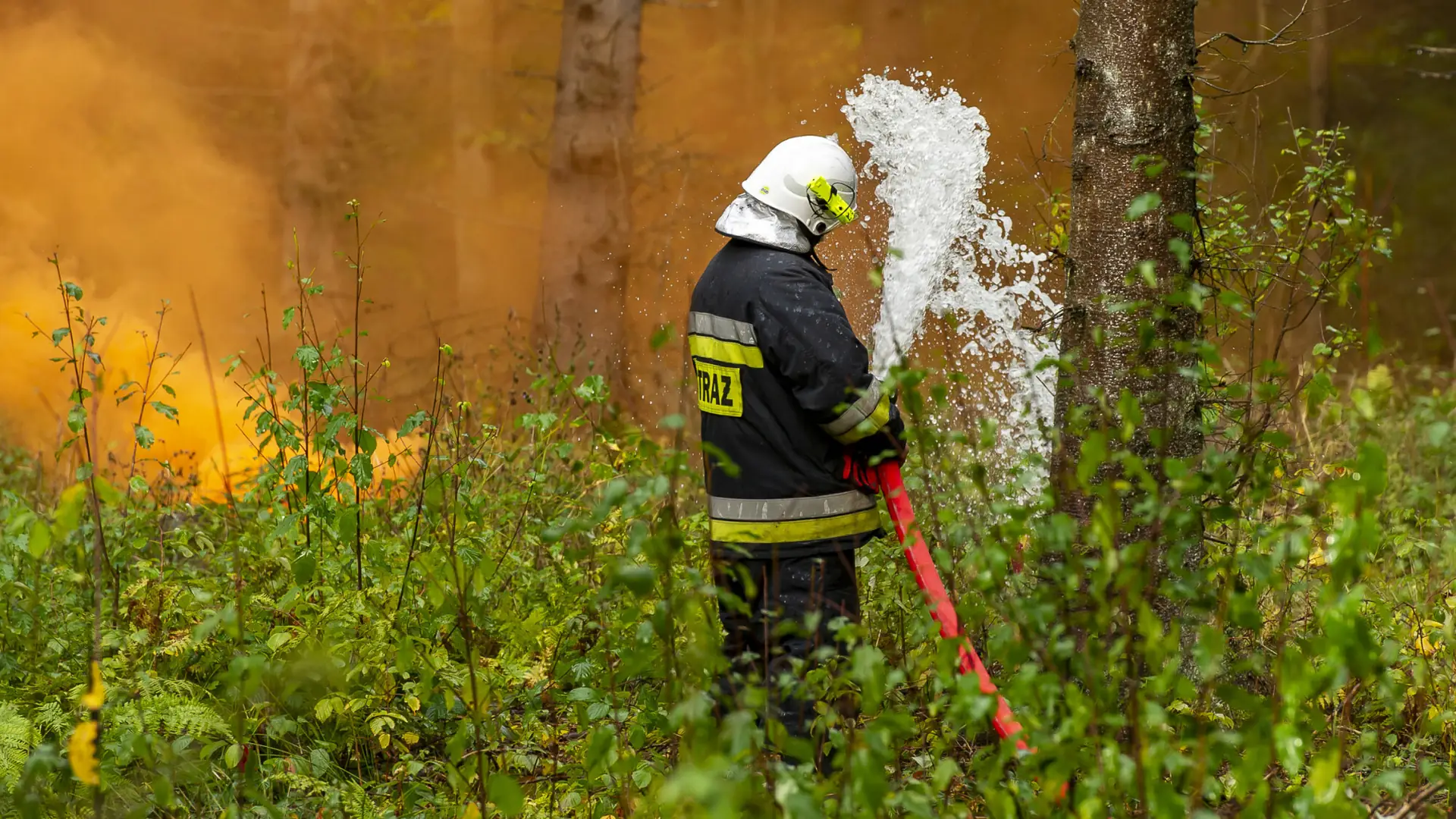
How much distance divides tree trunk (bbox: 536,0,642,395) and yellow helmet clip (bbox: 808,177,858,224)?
616 cm

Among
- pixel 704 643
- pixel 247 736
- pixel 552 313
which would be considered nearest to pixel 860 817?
pixel 704 643

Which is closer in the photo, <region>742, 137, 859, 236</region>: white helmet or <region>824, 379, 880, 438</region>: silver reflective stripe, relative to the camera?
<region>824, 379, 880, 438</region>: silver reflective stripe

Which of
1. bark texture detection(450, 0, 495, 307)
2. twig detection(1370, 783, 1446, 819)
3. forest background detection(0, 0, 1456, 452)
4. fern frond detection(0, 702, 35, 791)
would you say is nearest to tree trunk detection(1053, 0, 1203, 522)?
twig detection(1370, 783, 1446, 819)

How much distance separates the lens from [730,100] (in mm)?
12297

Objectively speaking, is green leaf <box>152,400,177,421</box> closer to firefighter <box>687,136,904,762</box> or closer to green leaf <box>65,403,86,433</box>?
green leaf <box>65,403,86,433</box>

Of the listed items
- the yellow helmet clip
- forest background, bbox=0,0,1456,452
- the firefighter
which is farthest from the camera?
forest background, bbox=0,0,1456,452

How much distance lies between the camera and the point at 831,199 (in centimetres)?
346

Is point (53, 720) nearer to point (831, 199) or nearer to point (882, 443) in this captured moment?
point (882, 443)

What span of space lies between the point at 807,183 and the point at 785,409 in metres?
0.66

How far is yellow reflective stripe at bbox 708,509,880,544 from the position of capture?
11.2 feet

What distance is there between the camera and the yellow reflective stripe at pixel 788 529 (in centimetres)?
342

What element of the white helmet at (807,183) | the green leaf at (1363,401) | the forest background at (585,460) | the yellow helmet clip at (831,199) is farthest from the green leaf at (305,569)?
the green leaf at (1363,401)

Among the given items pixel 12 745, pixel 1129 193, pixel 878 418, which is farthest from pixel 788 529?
pixel 12 745

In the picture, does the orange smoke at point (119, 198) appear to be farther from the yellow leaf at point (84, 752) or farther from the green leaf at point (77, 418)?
the yellow leaf at point (84, 752)
